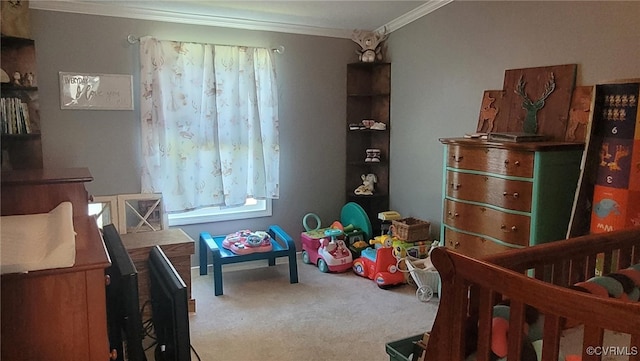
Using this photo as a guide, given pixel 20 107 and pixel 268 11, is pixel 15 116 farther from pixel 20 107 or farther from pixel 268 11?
pixel 268 11

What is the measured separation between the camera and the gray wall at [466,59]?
263cm

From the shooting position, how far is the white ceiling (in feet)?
11.6

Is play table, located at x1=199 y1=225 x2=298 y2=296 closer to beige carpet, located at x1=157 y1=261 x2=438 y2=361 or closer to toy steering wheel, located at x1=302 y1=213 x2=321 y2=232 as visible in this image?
beige carpet, located at x1=157 y1=261 x2=438 y2=361

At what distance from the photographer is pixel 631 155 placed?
2.28 m

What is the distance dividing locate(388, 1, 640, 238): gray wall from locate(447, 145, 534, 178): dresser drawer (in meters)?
0.61

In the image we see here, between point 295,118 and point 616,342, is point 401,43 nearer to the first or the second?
point 295,118

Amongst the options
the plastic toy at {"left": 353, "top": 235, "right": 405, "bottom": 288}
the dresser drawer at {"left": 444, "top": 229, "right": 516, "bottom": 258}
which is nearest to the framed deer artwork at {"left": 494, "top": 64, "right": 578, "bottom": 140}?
the dresser drawer at {"left": 444, "top": 229, "right": 516, "bottom": 258}

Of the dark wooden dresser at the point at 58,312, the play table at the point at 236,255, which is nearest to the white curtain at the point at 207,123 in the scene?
the play table at the point at 236,255

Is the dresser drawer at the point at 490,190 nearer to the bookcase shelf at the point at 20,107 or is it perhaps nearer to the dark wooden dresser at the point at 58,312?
the dark wooden dresser at the point at 58,312

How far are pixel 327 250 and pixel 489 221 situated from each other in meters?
1.53

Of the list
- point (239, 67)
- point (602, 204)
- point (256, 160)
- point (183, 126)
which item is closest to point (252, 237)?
point (256, 160)

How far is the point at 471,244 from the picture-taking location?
9.73 feet

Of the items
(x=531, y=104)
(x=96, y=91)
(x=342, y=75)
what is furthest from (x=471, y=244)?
(x=96, y=91)

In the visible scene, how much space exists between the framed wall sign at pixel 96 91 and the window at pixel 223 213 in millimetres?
977
